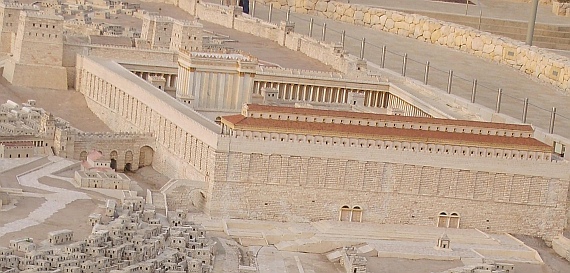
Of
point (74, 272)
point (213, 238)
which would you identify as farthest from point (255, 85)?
point (74, 272)

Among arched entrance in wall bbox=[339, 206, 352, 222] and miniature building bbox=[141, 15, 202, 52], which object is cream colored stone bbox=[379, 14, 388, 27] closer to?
miniature building bbox=[141, 15, 202, 52]

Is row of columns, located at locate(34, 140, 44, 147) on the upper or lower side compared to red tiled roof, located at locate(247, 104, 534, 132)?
lower

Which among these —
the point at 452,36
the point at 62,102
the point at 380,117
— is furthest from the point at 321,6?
the point at 380,117

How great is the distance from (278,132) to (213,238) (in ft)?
19.5

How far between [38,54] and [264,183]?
2410cm

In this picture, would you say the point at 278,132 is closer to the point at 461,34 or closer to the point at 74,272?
the point at 74,272

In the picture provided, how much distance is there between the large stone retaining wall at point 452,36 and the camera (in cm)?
9970

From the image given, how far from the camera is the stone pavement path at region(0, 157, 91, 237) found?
69.6 meters

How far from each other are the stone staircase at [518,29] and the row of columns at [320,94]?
2008 cm

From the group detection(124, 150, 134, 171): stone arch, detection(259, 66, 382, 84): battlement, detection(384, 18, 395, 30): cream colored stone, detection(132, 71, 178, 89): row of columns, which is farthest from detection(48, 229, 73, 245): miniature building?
detection(384, 18, 395, 30): cream colored stone

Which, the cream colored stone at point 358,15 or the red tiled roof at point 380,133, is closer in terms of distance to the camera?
the red tiled roof at point 380,133

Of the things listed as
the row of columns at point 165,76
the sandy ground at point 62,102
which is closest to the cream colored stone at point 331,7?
the row of columns at point 165,76

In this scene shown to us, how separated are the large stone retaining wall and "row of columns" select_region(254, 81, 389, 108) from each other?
913cm

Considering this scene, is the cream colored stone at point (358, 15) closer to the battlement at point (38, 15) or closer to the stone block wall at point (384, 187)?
the battlement at point (38, 15)
